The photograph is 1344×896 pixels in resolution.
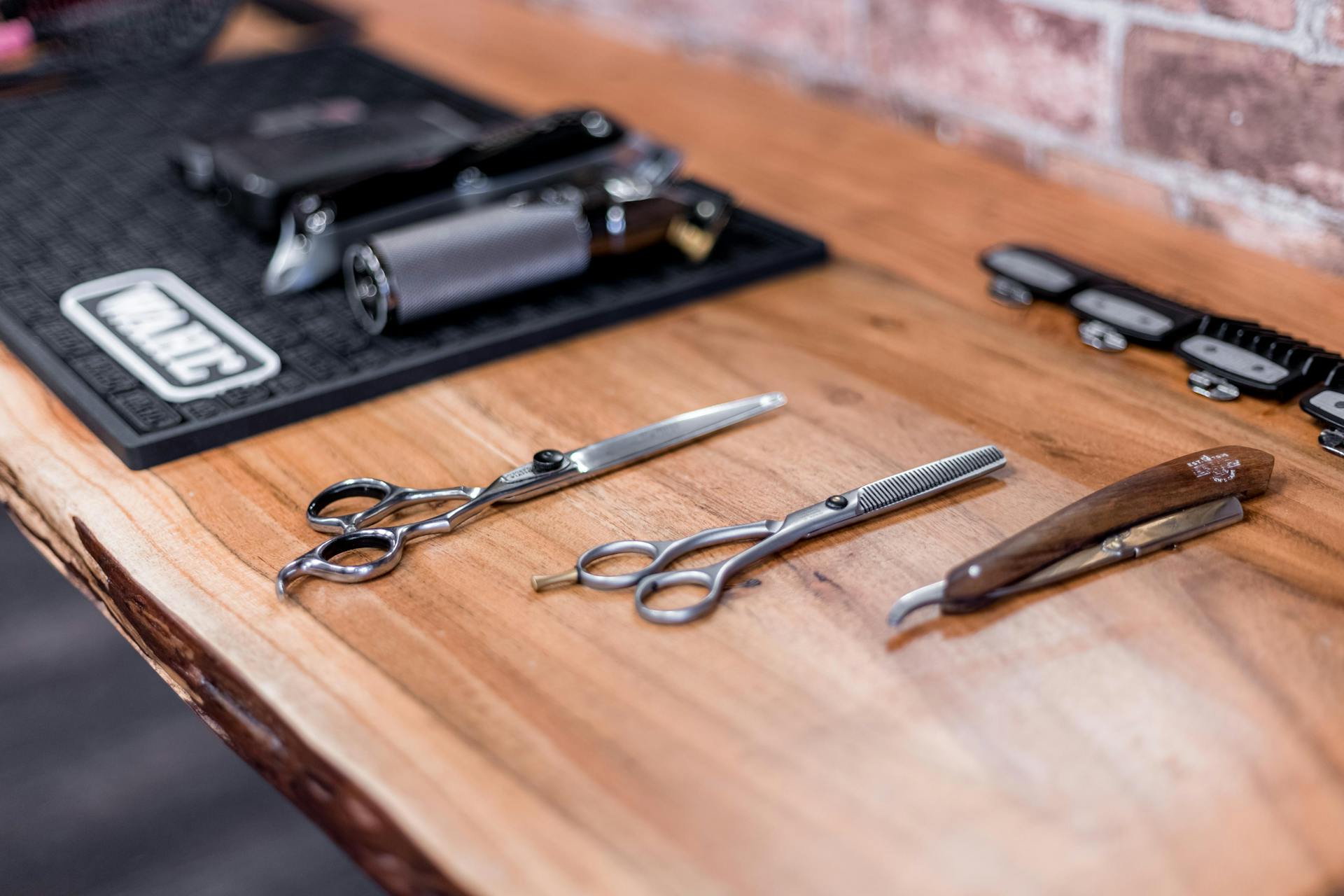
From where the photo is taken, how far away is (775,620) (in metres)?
0.57

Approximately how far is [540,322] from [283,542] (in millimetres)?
239

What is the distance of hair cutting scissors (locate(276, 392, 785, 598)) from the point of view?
23.7 inches

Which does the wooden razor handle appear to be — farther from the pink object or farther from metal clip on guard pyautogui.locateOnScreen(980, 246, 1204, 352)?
the pink object

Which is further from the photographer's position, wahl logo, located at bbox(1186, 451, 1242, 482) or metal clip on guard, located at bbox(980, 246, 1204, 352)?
metal clip on guard, located at bbox(980, 246, 1204, 352)

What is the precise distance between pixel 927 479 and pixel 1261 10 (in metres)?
0.43

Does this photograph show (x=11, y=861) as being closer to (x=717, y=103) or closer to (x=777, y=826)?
(x=717, y=103)

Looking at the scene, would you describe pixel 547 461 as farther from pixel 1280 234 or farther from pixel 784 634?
pixel 1280 234

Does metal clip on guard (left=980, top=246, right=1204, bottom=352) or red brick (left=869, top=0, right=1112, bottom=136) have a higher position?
red brick (left=869, top=0, right=1112, bottom=136)

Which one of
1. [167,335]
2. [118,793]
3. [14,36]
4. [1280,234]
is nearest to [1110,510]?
[1280,234]

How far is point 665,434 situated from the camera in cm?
70

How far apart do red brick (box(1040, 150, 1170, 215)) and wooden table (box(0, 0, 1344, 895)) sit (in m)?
0.09

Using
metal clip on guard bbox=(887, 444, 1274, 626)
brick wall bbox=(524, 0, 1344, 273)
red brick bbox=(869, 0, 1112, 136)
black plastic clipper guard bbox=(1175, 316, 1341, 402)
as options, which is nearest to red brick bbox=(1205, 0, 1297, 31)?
brick wall bbox=(524, 0, 1344, 273)

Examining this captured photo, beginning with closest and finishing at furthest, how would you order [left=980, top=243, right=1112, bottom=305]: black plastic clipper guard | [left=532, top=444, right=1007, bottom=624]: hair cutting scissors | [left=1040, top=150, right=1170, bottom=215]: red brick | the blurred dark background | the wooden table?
the wooden table, [left=532, top=444, right=1007, bottom=624]: hair cutting scissors, [left=980, top=243, right=1112, bottom=305]: black plastic clipper guard, [left=1040, top=150, right=1170, bottom=215]: red brick, the blurred dark background

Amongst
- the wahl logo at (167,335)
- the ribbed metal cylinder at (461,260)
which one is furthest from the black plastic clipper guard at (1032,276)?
the wahl logo at (167,335)
